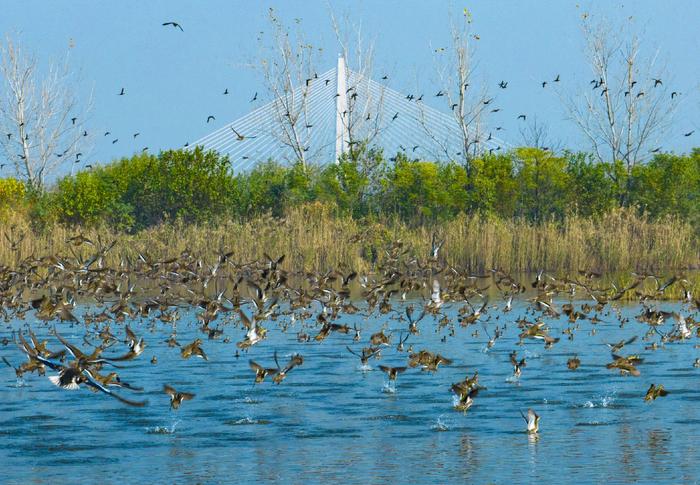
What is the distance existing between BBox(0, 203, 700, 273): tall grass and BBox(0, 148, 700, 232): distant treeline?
9759 mm

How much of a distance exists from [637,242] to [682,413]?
75.0 feet

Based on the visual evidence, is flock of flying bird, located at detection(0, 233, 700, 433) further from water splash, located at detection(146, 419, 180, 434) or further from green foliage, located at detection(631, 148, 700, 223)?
green foliage, located at detection(631, 148, 700, 223)

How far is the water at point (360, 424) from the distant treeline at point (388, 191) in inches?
1121

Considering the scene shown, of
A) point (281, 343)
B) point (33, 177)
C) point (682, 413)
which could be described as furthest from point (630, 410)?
point (33, 177)

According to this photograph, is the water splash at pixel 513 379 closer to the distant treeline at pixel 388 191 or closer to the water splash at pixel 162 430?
the water splash at pixel 162 430

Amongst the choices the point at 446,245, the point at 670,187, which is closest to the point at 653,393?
the point at 446,245

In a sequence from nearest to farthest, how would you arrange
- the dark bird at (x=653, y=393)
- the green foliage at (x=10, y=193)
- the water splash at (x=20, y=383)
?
the dark bird at (x=653, y=393) < the water splash at (x=20, y=383) < the green foliage at (x=10, y=193)

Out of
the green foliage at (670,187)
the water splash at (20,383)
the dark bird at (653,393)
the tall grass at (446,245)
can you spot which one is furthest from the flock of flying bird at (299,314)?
the green foliage at (670,187)

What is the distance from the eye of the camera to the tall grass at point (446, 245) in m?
32.7

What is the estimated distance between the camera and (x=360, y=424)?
495 inches

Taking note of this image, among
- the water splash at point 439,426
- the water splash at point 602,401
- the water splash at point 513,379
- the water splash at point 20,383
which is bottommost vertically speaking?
the water splash at point 439,426

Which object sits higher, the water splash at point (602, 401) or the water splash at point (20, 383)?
the water splash at point (20, 383)

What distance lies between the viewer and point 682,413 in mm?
12820

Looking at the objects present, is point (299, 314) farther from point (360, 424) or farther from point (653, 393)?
point (360, 424)
